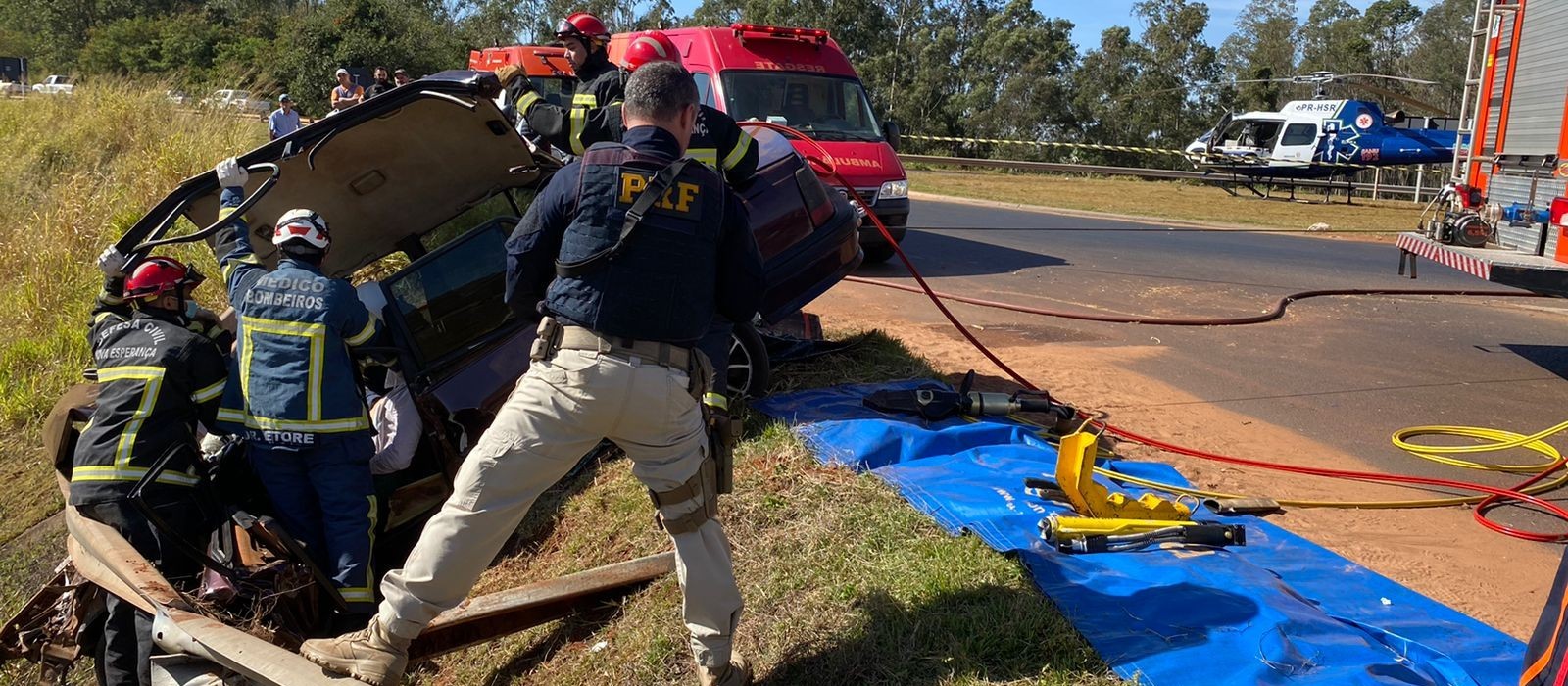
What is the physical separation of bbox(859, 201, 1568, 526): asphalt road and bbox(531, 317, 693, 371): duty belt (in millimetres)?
4107

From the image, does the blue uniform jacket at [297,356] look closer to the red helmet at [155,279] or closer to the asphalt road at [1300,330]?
the red helmet at [155,279]

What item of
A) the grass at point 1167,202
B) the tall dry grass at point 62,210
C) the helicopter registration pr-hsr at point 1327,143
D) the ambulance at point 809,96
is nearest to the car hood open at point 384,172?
the tall dry grass at point 62,210

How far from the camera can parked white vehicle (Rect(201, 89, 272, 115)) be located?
14.9 metres

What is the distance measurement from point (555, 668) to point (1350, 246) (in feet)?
45.1

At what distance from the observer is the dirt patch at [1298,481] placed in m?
4.20

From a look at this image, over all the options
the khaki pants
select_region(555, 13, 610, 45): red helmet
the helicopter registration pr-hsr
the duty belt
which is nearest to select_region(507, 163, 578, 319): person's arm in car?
the duty belt

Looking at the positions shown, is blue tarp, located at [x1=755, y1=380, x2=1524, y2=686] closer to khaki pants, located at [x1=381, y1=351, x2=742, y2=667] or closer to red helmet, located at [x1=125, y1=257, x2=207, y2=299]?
khaki pants, located at [x1=381, y1=351, x2=742, y2=667]

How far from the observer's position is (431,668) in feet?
15.6

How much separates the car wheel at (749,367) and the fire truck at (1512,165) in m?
5.09

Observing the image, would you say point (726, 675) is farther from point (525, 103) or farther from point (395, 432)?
point (525, 103)

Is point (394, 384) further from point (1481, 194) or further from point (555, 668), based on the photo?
point (1481, 194)

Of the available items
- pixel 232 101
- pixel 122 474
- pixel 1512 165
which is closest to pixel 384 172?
pixel 122 474

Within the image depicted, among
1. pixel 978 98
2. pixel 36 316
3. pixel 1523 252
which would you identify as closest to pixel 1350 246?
pixel 1523 252

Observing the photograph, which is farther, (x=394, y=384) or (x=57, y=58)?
(x=57, y=58)
